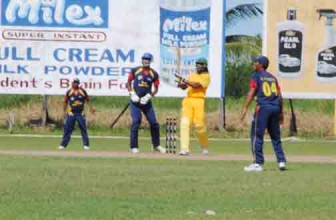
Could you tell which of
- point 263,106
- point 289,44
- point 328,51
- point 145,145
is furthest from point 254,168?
point 328,51

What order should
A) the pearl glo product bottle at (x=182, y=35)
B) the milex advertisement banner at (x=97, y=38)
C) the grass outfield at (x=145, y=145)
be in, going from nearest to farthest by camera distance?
the grass outfield at (x=145, y=145) → the pearl glo product bottle at (x=182, y=35) → the milex advertisement banner at (x=97, y=38)

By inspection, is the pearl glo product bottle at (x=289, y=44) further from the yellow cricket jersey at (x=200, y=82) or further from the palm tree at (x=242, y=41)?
the yellow cricket jersey at (x=200, y=82)

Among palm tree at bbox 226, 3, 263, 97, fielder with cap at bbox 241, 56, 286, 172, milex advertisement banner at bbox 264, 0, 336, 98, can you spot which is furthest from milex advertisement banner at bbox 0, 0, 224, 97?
fielder with cap at bbox 241, 56, 286, 172

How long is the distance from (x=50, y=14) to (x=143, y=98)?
36.9ft

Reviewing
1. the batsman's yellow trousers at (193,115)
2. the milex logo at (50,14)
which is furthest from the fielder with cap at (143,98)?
the milex logo at (50,14)

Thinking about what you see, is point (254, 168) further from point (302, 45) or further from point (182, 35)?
point (182, 35)

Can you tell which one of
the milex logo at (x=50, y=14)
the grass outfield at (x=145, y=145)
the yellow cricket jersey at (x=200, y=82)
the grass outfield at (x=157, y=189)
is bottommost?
the grass outfield at (x=145, y=145)

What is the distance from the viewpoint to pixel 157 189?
1305cm

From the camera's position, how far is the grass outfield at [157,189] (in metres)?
10.9

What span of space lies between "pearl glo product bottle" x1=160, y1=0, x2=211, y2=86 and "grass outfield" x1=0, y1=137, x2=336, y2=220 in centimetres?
1282

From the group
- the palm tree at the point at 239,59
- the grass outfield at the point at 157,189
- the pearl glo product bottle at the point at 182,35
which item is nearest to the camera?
the grass outfield at the point at 157,189

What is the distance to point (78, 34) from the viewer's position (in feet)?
104

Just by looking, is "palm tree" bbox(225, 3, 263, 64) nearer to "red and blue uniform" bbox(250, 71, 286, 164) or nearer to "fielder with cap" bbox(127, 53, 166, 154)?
"fielder with cap" bbox(127, 53, 166, 154)

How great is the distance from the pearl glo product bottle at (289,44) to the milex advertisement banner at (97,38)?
188 centimetres
